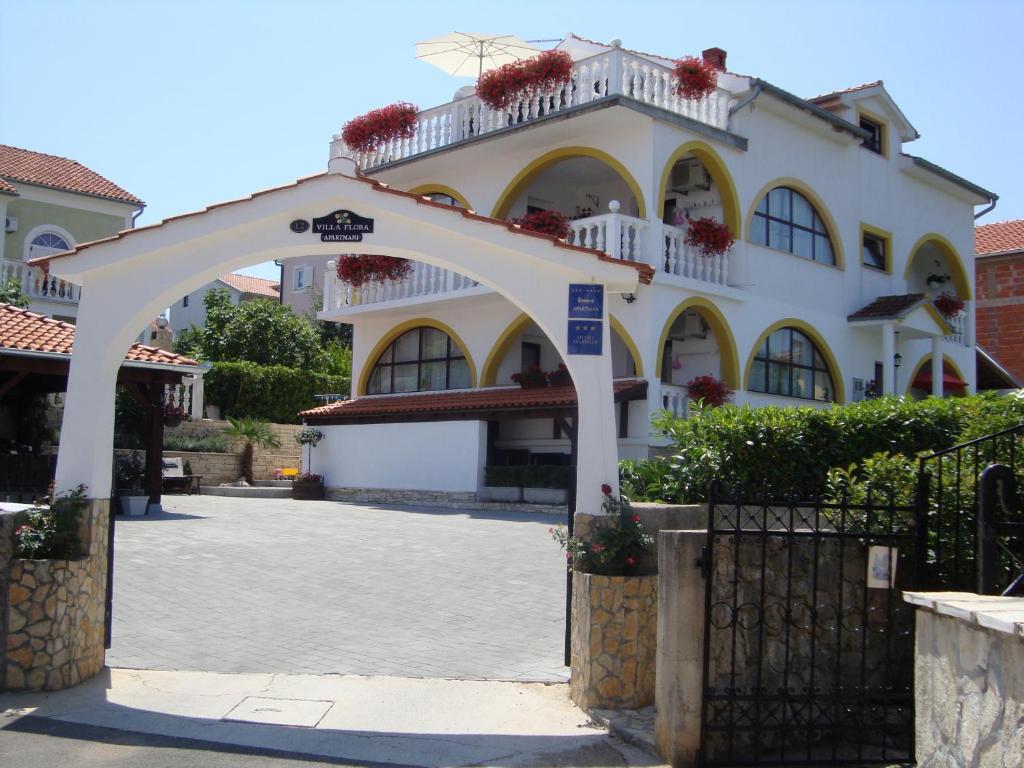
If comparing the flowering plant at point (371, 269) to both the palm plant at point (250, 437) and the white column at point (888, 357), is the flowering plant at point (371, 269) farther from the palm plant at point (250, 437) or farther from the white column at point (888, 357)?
the white column at point (888, 357)

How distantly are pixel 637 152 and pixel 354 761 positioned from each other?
15.4m

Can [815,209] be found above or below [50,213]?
below

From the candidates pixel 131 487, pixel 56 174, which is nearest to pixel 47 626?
pixel 131 487

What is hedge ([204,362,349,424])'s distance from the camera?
30.1m

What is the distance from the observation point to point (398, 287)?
918 inches

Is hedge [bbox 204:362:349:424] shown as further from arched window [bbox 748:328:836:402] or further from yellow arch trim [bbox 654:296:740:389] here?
arched window [bbox 748:328:836:402]

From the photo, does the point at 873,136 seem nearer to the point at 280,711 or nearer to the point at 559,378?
the point at 559,378

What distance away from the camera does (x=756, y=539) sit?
6.19 m

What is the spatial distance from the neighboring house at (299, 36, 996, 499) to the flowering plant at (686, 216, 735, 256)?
224 millimetres

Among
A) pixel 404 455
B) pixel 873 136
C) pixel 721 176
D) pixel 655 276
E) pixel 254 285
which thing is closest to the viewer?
pixel 655 276

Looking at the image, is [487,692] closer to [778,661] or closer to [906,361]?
[778,661]

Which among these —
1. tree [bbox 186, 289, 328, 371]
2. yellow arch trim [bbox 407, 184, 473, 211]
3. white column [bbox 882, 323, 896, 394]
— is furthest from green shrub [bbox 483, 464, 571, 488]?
tree [bbox 186, 289, 328, 371]

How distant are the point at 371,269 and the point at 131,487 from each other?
7.69 m

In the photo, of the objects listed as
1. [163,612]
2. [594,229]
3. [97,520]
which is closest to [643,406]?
[594,229]
